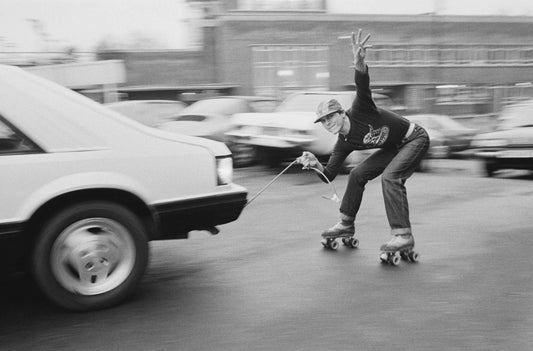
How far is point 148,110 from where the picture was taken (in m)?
14.4

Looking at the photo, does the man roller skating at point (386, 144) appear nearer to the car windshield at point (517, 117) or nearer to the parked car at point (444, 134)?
the car windshield at point (517, 117)

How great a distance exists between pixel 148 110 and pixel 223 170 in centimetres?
1041

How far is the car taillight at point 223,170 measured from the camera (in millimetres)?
4355

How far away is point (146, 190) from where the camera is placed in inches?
156

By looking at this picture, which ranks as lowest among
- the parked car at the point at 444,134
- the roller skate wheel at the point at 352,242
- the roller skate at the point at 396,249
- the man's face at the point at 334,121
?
the parked car at the point at 444,134

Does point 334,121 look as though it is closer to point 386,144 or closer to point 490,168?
point 386,144

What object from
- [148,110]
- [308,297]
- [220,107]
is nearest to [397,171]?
[308,297]

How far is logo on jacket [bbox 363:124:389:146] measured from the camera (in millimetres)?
4898

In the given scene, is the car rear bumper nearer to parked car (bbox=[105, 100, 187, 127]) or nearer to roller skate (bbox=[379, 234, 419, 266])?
roller skate (bbox=[379, 234, 419, 266])

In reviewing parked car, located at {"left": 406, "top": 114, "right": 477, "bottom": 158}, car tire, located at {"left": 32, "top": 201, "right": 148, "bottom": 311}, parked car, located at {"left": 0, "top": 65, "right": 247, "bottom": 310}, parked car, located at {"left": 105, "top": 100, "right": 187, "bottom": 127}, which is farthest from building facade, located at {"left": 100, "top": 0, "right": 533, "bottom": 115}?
car tire, located at {"left": 32, "top": 201, "right": 148, "bottom": 311}

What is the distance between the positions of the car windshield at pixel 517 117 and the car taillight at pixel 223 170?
27.9 ft

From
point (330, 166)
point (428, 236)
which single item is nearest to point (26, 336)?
point (330, 166)

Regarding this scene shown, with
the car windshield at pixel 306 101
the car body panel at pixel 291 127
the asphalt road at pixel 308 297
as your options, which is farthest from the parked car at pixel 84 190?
the car windshield at pixel 306 101

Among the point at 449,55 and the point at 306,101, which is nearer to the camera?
the point at 306,101
